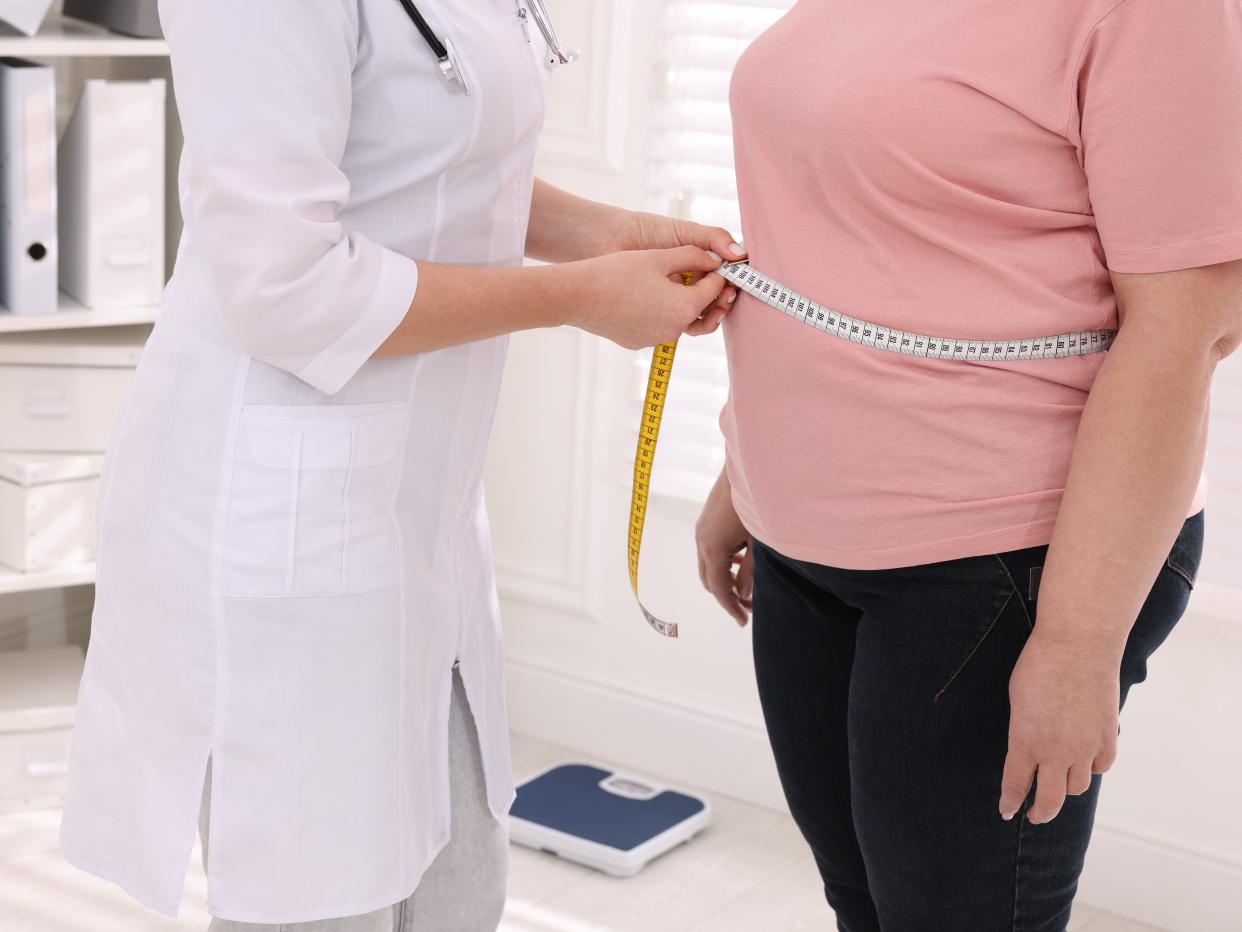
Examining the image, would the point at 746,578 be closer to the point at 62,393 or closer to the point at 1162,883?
the point at 1162,883

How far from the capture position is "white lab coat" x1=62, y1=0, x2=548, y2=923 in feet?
3.87

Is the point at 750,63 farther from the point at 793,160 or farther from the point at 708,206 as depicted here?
the point at 708,206

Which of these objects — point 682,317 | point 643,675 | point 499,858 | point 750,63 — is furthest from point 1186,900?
point 750,63

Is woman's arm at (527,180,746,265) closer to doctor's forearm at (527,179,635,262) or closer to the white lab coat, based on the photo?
doctor's forearm at (527,179,635,262)

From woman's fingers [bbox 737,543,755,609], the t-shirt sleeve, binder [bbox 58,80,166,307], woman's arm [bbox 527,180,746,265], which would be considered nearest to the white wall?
binder [bbox 58,80,166,307]

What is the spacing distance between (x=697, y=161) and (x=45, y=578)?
143 cm

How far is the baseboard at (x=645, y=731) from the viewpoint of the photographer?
2.87 metres

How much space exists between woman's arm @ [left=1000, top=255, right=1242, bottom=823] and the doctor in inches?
16.5

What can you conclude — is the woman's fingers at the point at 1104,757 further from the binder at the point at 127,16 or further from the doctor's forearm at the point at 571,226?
the binder at the point at 127,16

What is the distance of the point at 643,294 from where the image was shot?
1.37 meters

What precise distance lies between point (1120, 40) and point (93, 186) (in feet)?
6.51

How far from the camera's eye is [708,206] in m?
2.70

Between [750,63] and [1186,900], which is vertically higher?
[750,63]

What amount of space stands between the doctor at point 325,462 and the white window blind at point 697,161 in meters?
1.31
